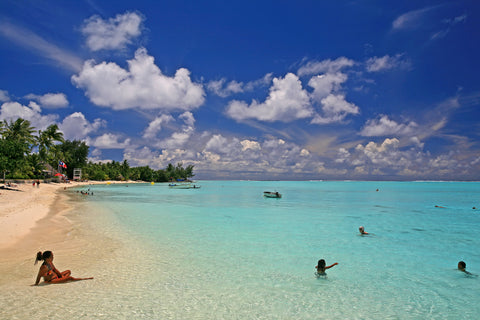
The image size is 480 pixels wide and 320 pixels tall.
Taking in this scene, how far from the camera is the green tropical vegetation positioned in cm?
4424

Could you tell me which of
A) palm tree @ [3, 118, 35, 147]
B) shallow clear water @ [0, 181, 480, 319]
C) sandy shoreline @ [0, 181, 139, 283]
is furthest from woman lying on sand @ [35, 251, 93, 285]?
palm tree @ [3, 118, 35, 147]

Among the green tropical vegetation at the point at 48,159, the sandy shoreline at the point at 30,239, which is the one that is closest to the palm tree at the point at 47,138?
the green tropical vegetation at the point at 48,159

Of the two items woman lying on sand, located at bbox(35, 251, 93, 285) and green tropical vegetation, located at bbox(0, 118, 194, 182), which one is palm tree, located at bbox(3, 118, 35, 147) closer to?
green tropical vegetation, located at bbox(0, 118, 194, 182)

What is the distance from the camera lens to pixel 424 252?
50.7 feet

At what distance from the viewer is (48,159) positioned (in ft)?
290

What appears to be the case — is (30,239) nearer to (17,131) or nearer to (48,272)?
(48,272)

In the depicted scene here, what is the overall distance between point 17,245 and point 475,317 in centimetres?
1810

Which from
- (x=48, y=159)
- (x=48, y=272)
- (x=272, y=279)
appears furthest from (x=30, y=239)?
(x=48, y=159)

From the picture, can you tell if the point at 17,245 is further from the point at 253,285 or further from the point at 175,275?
the point at 253,285

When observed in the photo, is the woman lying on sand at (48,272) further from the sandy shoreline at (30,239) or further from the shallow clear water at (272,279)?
the sandy shoreline at (30,239)

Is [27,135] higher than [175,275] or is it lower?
higher

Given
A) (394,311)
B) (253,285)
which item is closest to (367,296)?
(394,311)

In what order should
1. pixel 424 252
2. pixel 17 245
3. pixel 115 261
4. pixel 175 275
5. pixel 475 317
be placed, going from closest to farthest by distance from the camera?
pixel 475 317 < pixel 175 275 < pixel 115 261 < pixel 17 245 < pixel 424 252

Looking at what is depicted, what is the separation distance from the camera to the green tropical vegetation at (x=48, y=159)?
44237mm
